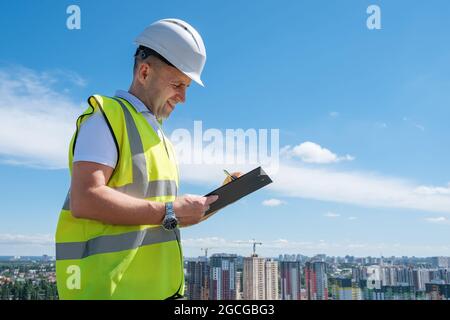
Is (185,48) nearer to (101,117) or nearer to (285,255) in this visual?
(101,117)

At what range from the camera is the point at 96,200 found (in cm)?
141

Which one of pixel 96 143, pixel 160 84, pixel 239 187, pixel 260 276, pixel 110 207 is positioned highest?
pixel 160 84

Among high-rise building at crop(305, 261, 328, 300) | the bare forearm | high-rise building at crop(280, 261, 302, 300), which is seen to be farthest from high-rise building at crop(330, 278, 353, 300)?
the bare forearm

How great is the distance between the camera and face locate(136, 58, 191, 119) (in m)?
1.69

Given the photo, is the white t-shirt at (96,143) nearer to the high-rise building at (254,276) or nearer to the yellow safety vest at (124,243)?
the yellow safety vest at (124,243)

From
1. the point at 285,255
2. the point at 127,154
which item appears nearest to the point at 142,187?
the point at 127,154

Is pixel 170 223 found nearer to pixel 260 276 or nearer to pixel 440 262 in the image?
pixel 260 276

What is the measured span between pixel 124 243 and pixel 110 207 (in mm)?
151

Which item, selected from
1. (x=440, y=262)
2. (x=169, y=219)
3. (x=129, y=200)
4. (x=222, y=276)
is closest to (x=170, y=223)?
(x=169, y=219)

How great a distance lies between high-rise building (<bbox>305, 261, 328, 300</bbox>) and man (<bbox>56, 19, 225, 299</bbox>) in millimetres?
56022

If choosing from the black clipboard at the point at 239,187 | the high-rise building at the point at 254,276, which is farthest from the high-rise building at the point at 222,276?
the black clipboard at the point at 239,187

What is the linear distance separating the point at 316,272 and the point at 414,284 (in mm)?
13779

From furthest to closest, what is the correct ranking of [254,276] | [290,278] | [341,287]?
1. [341,287]
2. [290,278]
3. [254,276]

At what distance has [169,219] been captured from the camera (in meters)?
1.51
